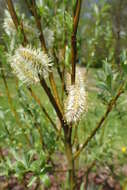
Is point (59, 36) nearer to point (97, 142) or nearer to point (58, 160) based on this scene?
point (97, 142)

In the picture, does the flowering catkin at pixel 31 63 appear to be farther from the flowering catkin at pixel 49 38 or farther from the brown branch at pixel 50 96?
the flowering catkin at pixel 49 38

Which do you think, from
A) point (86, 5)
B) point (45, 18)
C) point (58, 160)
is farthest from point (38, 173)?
point (58, 160)

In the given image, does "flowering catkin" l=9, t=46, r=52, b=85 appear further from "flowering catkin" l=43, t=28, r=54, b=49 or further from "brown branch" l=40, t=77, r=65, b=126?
"flowering catkin" l=43, t=28, r=54, b=49

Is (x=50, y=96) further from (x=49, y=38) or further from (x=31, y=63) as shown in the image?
(x=49, y=38)

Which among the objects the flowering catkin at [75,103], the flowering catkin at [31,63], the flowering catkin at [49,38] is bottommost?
the flowering catkin at [75,103]

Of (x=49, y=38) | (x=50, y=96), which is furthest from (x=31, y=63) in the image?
(x=49, y=38)

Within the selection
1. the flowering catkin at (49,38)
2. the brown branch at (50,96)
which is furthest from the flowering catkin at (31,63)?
the flowering catkin at (49,38)

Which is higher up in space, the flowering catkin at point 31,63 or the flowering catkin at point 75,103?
the flowering catkin at point 31,63

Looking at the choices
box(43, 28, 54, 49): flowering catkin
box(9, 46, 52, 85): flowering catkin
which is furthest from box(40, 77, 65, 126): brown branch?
box(43, 28, 54, 49): flowering catkin
